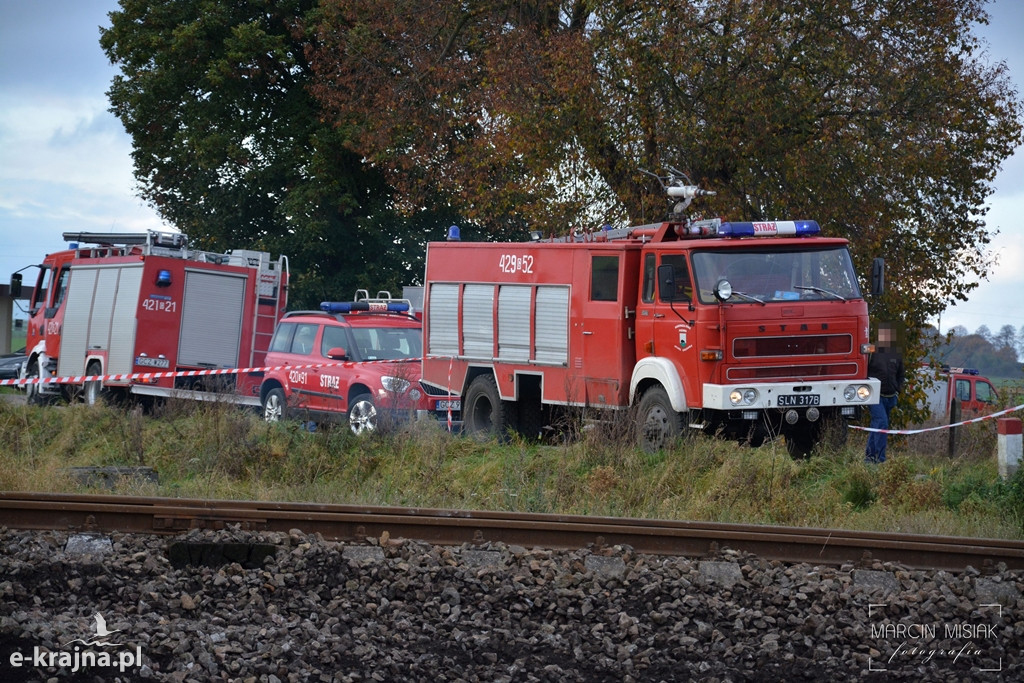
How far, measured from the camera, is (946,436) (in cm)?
1497

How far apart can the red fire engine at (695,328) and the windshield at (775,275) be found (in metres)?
0.01

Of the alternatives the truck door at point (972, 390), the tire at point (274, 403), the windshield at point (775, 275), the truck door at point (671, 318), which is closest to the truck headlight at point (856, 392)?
the windshield at point (775, 275)

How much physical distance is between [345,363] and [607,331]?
4.94 metres

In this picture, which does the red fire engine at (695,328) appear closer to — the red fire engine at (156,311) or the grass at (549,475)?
the grass at (549,475)

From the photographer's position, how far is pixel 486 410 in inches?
618

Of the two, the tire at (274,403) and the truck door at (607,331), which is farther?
the tire at (274,403)

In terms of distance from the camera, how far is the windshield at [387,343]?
17.5 metres

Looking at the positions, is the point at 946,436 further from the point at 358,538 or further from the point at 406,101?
the point at 406,101

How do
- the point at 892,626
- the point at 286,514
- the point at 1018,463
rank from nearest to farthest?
the point at 892,626 < the point at 286,514 < the point at 1018,463

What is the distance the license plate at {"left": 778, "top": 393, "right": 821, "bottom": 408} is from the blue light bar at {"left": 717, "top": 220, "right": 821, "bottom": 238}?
1842mm

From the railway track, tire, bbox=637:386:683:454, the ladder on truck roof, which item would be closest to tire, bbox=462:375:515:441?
tire, bbox=637:386:683:454


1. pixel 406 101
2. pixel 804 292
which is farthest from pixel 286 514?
pixel 406 101

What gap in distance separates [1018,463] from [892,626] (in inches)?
198

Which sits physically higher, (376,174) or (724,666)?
(376,174)
